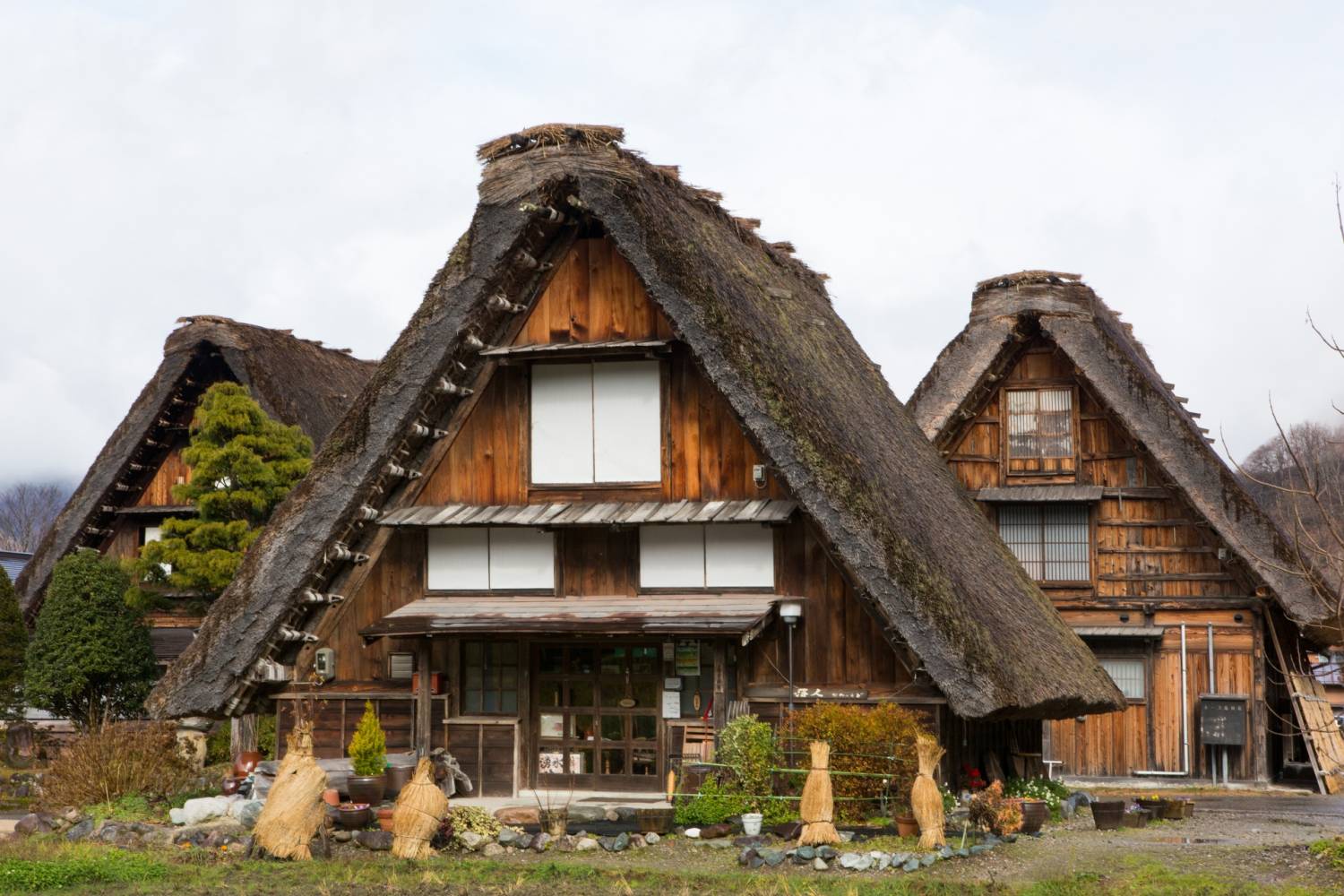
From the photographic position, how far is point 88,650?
27.9 m

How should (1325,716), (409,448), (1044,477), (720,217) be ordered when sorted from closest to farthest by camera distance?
(409,448), (720,217), (1325,716), (1044,477)

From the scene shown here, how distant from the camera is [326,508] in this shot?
19672 mm

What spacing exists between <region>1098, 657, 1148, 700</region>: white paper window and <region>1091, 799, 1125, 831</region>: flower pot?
9.90 meters

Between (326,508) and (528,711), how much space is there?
11.7 ft

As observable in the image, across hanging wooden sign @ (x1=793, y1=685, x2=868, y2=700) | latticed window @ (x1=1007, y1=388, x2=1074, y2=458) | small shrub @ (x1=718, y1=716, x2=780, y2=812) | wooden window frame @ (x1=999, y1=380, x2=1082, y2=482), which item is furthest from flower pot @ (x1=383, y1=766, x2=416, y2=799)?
latticed window @ (x1=1007, y1=388, x2=1074, y2=458)

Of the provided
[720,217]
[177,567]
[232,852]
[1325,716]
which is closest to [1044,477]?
[1325,716]

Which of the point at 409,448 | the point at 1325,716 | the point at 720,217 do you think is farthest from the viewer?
the point at 1325,716

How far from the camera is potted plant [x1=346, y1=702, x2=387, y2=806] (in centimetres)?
1830

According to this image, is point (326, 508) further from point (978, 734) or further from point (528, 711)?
point (978, 734)

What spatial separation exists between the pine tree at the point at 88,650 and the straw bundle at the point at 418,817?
45.8ft

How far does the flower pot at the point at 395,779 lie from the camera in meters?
18.9

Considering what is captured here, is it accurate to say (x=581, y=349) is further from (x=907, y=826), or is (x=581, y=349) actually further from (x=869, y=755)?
(x=907, y=826)

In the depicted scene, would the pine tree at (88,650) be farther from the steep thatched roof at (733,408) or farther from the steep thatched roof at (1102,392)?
the steep thatched roof at (1102,392)

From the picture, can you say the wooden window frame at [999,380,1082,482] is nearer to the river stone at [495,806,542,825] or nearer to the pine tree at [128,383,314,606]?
the pine tree at [128,383,314,606]
